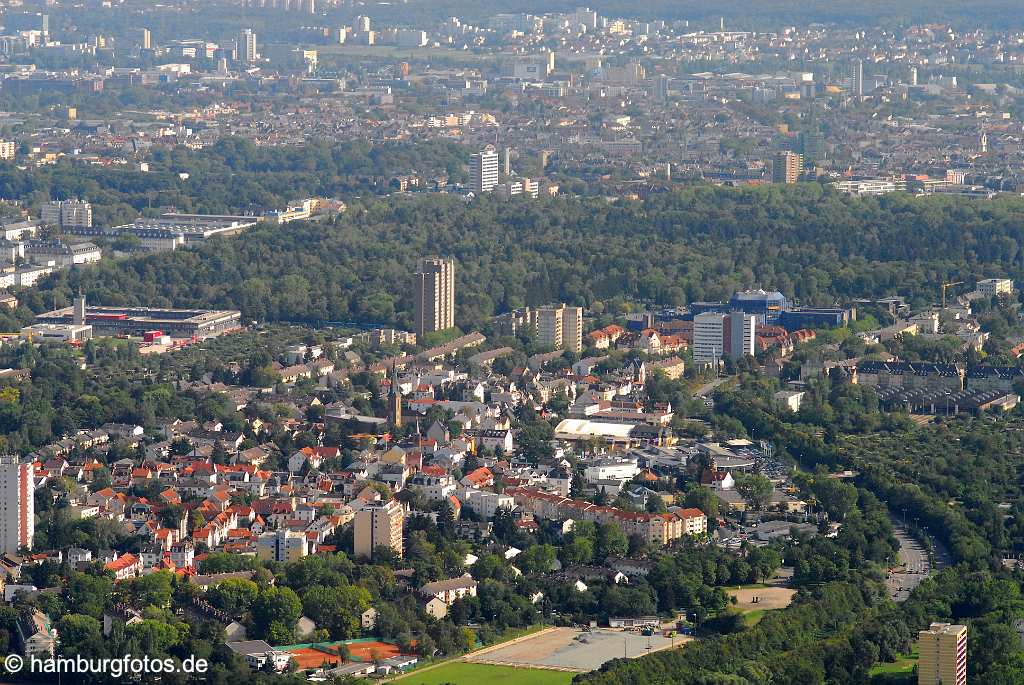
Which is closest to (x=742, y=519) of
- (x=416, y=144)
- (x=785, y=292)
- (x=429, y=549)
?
(x=429, y=549)

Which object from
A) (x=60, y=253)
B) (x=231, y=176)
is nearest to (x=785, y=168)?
(x=231, y=176)

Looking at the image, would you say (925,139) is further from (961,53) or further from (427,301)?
(427,301)

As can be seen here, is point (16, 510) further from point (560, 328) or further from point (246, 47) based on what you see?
point (246, 47)

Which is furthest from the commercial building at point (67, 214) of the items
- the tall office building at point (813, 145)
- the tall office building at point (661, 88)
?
the tall office building at point (661, 88)

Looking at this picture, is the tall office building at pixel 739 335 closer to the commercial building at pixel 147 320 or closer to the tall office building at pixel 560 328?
the tall office building at pixel 560 328

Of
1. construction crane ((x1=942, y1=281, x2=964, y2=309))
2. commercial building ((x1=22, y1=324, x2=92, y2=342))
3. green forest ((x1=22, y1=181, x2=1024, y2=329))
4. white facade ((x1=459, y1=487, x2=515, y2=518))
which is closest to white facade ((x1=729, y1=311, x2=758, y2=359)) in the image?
green forest ((x1=22, y1=181, x2=1024, y2=329))

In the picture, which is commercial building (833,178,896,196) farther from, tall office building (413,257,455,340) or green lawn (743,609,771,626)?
green lawn (743,609,771,626)
